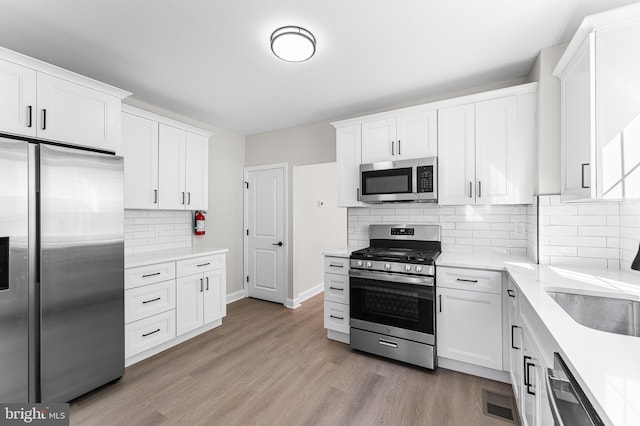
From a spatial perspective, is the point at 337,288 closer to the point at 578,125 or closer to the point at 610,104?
the point at 578,125

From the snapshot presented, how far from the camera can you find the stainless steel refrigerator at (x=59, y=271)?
179 centimetres

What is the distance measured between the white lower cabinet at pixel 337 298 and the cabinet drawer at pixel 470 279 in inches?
37.1

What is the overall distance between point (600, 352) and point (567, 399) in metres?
0.19

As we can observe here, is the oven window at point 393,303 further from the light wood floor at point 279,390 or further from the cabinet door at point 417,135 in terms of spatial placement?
the cabinet door at point 417,135

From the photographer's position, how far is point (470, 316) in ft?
7.91

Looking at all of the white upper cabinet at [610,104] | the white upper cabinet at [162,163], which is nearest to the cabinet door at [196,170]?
the white upper cabinet at [162,163]

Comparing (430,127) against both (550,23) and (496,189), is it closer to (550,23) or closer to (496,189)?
(496,189)

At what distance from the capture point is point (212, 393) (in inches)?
87.9

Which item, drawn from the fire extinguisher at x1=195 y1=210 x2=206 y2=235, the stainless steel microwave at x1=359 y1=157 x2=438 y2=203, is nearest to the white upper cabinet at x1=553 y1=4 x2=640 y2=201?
the stainless steel microwave at x1=359 y1=157 x2=438 y2=203

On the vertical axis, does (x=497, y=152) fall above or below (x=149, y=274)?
above

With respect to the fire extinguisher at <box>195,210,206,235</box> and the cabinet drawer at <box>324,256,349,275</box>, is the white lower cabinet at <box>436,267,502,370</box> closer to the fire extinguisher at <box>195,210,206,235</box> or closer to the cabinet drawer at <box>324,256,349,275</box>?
the cabinet drawer at <box>324,256,349,275</box>

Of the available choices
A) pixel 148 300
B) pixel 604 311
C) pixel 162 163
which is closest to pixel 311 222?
pixel 162 163

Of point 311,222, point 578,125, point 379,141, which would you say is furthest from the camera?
point 311,222

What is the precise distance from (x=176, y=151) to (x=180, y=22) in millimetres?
1625
